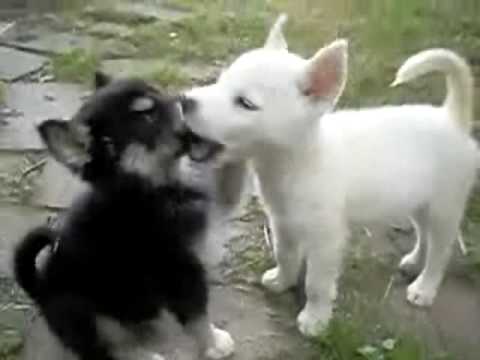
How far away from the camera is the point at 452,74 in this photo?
3166mm

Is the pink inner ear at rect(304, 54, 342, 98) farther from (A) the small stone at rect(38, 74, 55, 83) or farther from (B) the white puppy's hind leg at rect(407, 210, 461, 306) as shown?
(A) the small stone at rect(38, 74, 55, 83)

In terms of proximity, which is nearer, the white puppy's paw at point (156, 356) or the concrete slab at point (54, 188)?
the white puppy's paw at point (156, 356)

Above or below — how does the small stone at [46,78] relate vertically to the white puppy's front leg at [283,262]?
below

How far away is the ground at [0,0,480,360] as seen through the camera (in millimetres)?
3119

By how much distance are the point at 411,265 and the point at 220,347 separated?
743 millimetres

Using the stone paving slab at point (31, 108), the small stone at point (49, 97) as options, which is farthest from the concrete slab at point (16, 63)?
the small stone at point (49, 97)

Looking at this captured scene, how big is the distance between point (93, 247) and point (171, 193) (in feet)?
0.79

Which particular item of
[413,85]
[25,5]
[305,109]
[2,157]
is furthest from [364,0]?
[305,109]

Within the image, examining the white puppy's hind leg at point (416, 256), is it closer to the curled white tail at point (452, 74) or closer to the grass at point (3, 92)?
the curled white tail at point (452, 74)

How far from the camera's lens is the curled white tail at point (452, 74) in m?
3.13

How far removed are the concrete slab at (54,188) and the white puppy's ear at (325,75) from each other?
1.06 metres

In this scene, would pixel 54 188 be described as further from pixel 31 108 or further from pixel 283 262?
pixel 283 262

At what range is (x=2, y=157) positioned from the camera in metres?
4.02

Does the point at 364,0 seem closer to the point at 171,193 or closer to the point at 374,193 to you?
the point at 374,193
